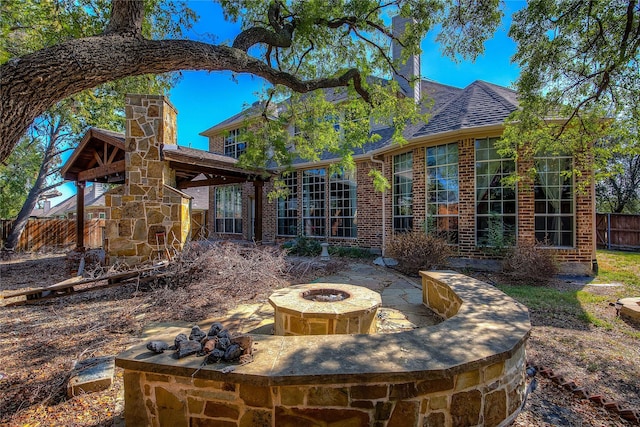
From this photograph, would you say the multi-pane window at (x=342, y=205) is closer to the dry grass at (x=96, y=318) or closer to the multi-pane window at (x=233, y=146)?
the dry grass at (x=96, y=318)

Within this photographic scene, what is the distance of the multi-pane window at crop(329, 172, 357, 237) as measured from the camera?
38.6 feet

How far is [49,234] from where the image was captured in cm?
1463

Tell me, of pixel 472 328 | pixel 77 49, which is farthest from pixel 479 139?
pixel 77 49

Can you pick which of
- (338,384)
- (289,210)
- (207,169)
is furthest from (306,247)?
(338,384)

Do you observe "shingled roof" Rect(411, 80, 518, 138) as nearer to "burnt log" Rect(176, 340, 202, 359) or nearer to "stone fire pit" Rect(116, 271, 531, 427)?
"stone fire pit" Rect(116, 271, 531, 427)

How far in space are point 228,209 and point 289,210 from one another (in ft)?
13.3

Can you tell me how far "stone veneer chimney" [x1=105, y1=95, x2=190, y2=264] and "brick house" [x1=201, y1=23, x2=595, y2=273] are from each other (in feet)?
5.81

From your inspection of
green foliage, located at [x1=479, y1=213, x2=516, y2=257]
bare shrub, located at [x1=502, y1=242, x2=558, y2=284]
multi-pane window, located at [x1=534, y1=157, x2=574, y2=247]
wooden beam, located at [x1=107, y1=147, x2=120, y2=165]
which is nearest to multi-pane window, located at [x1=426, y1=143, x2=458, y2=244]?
green foliage, located at [x1=479, y1=213, x2=516, y2=257]

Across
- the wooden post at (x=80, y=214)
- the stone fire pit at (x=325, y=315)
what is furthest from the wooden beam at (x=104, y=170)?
the stone fire pit at (x=325, y=315)

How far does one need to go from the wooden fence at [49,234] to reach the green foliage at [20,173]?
432 centimetres

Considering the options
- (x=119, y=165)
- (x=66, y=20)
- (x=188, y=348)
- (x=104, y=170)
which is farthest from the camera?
(x=104, y=170)

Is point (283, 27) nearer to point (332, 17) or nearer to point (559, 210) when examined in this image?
point (332, 17)

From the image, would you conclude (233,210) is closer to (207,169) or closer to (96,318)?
(207,169)

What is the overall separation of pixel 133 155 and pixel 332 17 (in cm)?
557
